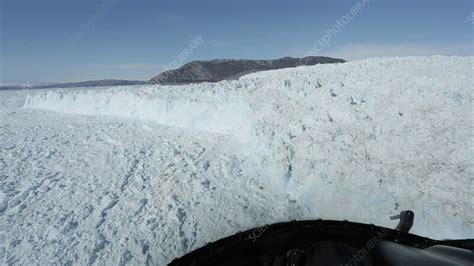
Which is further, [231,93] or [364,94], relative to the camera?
[231,93]

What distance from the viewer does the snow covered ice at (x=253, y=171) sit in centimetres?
615

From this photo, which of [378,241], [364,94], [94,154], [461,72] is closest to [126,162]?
[94,154]

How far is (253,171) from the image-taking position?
8781mm

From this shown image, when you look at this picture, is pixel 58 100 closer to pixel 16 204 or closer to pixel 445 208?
pixel 16 204

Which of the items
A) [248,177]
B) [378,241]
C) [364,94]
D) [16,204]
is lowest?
[16,204]

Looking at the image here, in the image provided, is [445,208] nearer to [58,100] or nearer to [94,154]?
[94,154]

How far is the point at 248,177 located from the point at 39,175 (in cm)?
559

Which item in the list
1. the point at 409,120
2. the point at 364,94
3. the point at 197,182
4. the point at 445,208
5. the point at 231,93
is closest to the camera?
the point at 445,208

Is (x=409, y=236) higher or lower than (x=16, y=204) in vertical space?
higher

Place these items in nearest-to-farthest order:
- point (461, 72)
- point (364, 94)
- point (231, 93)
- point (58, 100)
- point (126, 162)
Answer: point (126, 162) < point (364, 94) < point (461, 72) < point (231, 93) < point (58, 100)

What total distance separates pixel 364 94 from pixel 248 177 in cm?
524

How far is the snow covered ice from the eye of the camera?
242 inches

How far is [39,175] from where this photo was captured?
30.1ft

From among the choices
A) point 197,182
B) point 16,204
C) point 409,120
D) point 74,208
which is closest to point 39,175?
point 16,204
